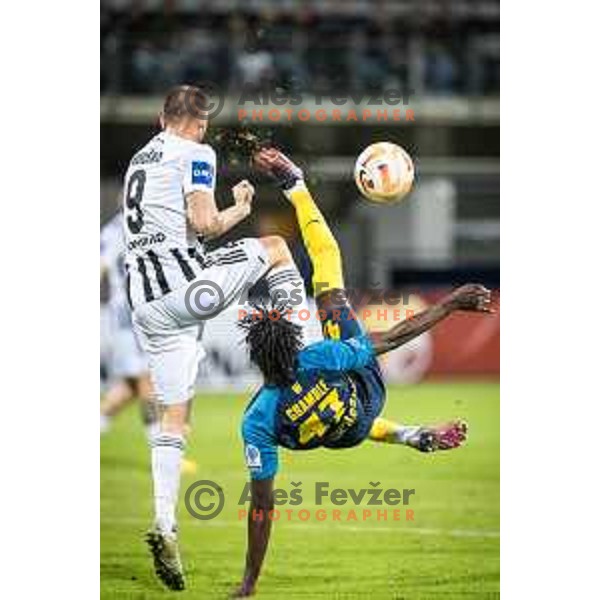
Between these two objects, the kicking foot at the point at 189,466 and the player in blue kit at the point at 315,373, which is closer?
the player in blue kit at the point at 315,373

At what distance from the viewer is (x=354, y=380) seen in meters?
5.35

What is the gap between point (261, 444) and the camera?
539 cm

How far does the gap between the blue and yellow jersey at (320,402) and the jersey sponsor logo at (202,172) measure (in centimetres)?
73

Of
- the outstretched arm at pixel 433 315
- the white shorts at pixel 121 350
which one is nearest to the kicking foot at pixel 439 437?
the outstretched arm at pixel 433 315

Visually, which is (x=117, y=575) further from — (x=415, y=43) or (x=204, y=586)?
(x=415, y=43)

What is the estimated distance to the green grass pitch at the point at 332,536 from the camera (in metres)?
5.45

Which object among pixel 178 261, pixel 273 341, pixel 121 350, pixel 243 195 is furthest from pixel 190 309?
pixel 121 350

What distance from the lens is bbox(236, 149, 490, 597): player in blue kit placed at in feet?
17.4

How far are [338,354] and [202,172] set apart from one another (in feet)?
2.83

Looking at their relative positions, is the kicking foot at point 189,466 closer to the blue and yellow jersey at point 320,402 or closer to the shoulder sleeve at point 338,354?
the blue and yellow jersey at point 320,402

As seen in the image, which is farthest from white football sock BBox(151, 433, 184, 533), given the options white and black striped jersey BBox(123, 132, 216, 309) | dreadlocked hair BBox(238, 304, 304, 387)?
white and black striped jersey BBox(123, 132, 216, 309)

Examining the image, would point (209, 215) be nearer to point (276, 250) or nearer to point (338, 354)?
point (276, 250)
